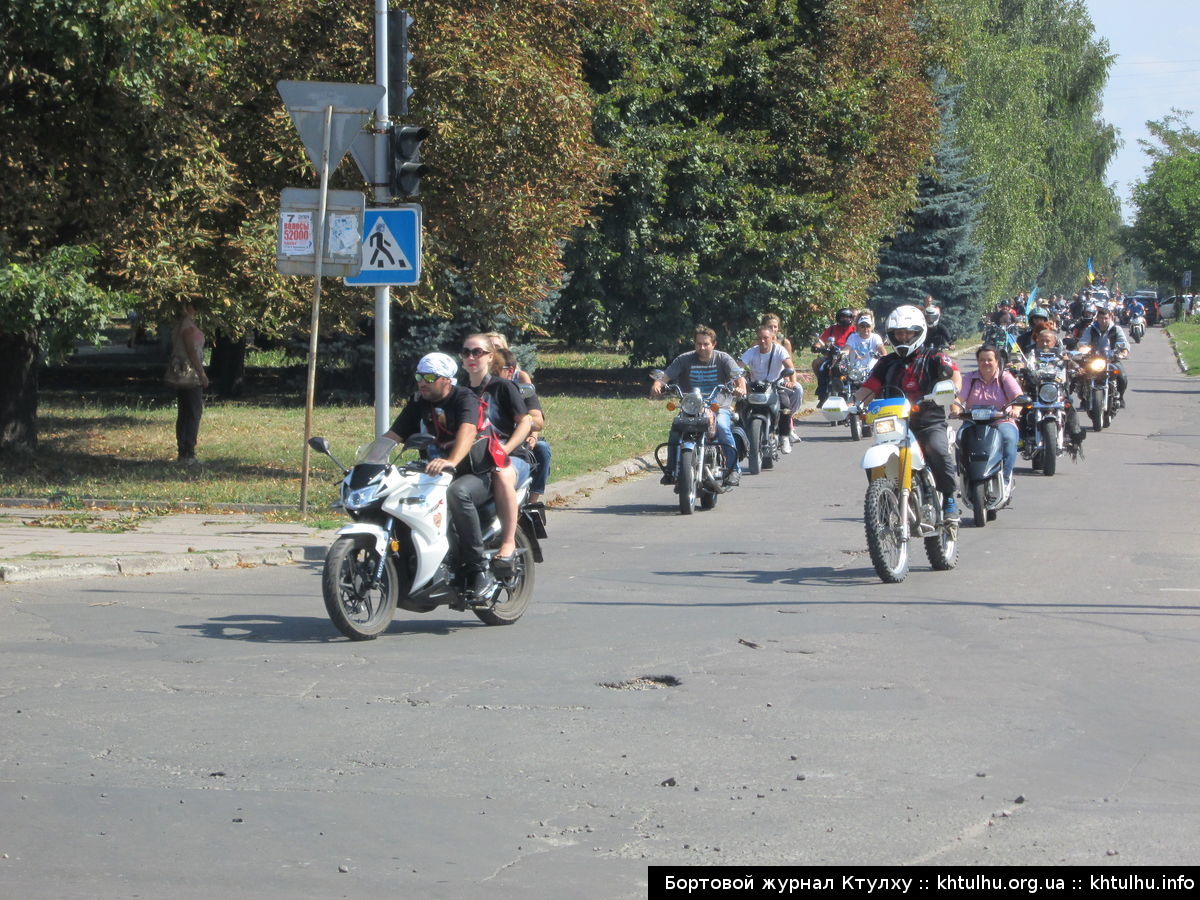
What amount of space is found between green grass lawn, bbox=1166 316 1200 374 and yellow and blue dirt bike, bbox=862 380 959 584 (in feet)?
118

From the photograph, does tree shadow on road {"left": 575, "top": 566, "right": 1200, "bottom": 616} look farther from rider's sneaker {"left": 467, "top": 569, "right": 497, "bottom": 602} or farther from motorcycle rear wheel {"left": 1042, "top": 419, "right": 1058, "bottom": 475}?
motorcycle rear wheel {"left": 1042, "top": 419, "right": 1058, "bottom": 475}

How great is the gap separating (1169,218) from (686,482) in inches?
3718

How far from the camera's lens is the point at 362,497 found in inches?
353

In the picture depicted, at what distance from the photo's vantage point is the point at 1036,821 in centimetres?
549

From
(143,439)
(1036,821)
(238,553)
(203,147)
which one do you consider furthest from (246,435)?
(1036,821)

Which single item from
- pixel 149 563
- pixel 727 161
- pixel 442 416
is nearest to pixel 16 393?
pixel 149 563

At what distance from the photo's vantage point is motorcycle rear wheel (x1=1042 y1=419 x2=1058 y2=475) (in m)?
19.1

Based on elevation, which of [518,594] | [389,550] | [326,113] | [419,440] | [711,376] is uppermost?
[326,113]

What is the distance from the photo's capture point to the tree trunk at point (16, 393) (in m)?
18.5

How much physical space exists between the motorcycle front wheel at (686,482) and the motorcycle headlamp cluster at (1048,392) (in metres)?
5.07

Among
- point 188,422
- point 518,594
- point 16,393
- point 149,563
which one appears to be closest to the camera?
point 518,594

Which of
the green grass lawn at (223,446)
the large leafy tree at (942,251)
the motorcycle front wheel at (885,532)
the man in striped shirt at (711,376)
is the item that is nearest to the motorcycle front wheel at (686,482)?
the man in striped shirt at (711,376)

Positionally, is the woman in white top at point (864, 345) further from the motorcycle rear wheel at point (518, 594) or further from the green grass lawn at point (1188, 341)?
the green grass lawn at point (1188, 341)

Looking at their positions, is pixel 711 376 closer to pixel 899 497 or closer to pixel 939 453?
pixel 939 453
